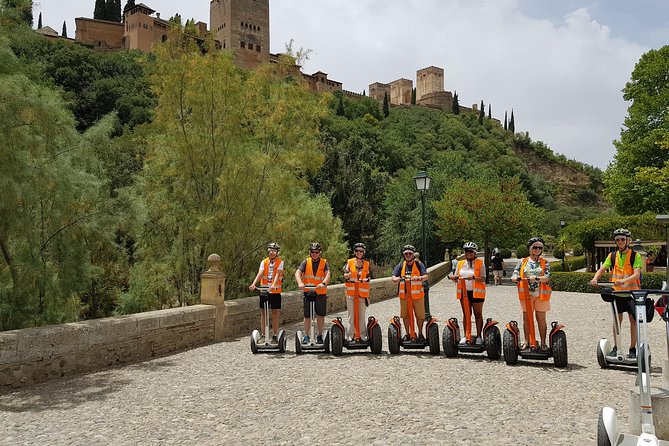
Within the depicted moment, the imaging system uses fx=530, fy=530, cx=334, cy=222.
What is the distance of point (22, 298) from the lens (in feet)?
26.3

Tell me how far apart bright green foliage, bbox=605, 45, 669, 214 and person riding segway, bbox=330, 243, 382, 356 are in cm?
2277

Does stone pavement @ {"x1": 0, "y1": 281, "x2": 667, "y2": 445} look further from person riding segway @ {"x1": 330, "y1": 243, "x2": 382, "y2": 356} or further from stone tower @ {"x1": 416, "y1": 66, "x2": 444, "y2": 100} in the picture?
stone tower @ {"x1": 416, "y1": 66, "x2": 444, "y2": 100}

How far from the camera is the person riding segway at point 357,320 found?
27.3ft

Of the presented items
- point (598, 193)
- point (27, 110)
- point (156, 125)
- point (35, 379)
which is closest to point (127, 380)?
point (35, 379)

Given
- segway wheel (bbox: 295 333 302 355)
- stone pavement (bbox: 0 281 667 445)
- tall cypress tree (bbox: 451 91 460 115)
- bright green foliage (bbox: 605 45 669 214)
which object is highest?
tall cypress tree (bbox: 451 91 460 115)

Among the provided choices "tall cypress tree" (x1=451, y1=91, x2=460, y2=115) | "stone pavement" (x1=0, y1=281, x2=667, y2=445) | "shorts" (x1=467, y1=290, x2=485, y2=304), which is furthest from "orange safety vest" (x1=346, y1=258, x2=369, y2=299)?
"tall cypress tree" (x1=451, y1=91, x2=460, y2=115)

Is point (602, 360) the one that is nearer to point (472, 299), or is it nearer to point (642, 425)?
point (472, 299)

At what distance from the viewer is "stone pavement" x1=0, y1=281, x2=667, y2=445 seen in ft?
15.4

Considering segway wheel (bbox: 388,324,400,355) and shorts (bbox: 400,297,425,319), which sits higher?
shorts (bbox: 400,297,425,319)

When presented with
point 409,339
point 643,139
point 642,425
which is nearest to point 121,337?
point 409,339

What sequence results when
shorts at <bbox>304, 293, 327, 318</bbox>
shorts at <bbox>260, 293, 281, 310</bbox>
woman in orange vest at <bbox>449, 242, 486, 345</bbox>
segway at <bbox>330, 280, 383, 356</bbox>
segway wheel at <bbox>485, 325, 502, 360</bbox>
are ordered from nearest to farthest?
segway wheel at <bbox>485, 325, 502, 360</bbox>
woman in orange vest at <bbox>449, 242, 486, 345</bbox>
segway at <bbox>330, 280, 383, 356</bbox>
shorts at <bbox>304, 293, 327, 318</bbox>
shorts at <bbox>260, 293, 281, 310</bbox>

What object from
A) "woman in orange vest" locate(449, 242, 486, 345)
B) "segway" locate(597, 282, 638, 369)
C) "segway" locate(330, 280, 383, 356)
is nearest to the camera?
"segway" locate(597, 282, 638, 369)

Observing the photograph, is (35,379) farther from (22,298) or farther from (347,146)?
(347,146)

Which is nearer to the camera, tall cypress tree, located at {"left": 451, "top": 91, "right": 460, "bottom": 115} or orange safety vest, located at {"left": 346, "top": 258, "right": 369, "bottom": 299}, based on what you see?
orange safety vest, located at {"left": 346, "top": 258, "right": 369, "bottom": 299}
